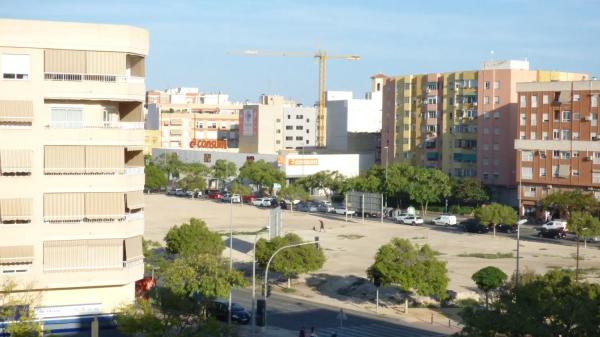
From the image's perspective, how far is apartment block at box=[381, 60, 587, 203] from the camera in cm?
9956

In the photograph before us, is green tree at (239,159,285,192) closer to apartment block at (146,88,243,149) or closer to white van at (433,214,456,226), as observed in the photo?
white van at (433,214,456,226)

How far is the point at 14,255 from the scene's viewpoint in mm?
28953

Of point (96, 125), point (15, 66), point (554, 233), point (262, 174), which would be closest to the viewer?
point (15, 66)

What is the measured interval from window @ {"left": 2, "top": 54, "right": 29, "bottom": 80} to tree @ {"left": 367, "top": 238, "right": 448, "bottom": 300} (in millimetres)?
22685

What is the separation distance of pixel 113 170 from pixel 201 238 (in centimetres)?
2623

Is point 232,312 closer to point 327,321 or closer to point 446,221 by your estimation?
point 327,321

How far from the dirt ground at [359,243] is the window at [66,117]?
22367 millimetres

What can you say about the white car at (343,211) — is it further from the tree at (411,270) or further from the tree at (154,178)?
the tree at (411,270)

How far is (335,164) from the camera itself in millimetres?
119562

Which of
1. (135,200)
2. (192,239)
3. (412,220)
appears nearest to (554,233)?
(412,220)

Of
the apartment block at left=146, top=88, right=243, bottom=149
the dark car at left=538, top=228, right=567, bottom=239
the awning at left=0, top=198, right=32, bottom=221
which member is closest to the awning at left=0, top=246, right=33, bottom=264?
the awning at left=0, top=198, right=32, bottom=221

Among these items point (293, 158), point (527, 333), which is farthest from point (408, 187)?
point (527, 333)

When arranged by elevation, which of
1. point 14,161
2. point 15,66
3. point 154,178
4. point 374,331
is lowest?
point 374,331

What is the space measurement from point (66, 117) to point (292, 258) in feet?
79.6
